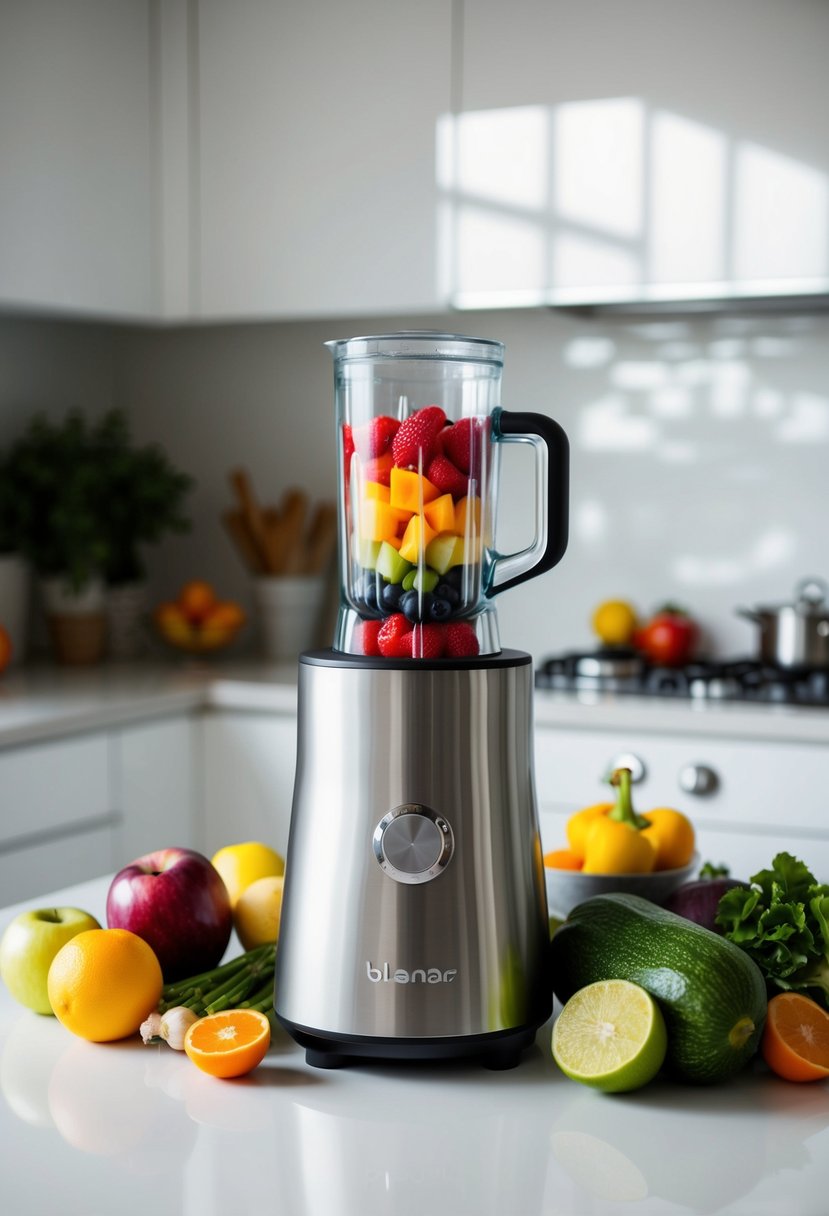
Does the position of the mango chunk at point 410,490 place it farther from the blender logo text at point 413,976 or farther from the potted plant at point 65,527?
the potted plant at point 65,527

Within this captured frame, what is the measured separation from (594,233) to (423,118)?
42 cm

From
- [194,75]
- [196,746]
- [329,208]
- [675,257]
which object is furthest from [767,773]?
[194,75]

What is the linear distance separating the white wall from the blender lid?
73.6 inches

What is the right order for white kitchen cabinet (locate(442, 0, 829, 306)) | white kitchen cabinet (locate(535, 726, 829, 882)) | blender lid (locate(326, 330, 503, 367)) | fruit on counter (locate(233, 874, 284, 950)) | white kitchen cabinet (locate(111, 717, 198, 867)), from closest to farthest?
blender lid (locate(326, 330, 503, 367)), fruit on counter (locate(233, 874, 284, 950)), white kitchen cabinet (locate(535, 726, 829, 882)), white kitchen cabinet (locate(442, 0, 829, 306)), white kitchen cabinet (locate(111, 717, 198, 867))

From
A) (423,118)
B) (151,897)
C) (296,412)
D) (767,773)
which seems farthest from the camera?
(296,412)

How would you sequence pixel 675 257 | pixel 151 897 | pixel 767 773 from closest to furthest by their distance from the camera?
pixel 151 897, pixel 767 773, pixel 675 257

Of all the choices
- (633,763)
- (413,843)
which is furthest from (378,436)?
(633,763)

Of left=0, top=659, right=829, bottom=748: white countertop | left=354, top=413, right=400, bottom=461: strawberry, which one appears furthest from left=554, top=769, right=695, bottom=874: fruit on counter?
left=0, top=659, right=829, bottom=748: white countertop

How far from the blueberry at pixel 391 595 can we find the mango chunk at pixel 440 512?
0.16ft

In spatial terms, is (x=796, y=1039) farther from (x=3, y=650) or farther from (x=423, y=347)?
(x=3, y=650)

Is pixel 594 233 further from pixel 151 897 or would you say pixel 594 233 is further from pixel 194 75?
pixel 151 897

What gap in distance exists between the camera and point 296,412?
318 cm

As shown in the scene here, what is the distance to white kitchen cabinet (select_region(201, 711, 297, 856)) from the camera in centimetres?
257

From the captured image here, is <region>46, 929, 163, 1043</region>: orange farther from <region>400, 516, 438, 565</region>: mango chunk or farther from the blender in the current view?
<region>400, 516, 438, 565</region>: mango chunk
